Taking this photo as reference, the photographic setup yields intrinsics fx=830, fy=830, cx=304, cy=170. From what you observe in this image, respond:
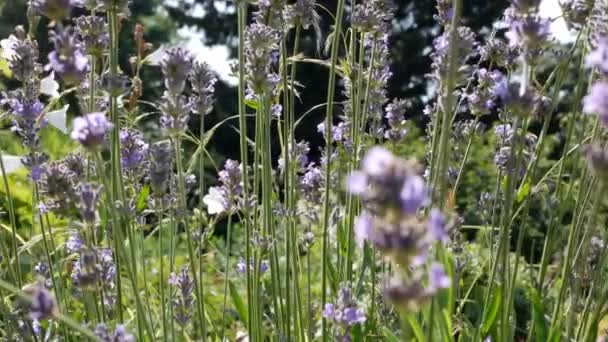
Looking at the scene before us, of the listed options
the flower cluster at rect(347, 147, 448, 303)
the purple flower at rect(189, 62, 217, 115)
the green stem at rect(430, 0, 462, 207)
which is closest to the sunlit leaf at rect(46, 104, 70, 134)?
the purple flower at rect(189, 62, 217, 115)

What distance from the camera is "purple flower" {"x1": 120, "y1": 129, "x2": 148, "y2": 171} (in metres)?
1.69

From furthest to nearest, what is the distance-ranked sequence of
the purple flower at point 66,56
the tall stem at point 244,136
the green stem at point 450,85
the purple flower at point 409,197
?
the tall stem at point 244,136
the purple flower at point 66,56
the green stem at point 450,85
the purple flower at point 409,197

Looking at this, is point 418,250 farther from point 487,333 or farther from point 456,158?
point 456,158

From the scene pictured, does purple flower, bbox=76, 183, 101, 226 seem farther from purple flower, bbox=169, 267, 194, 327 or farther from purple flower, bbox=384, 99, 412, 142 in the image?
purple flower, bbox=384, 99, 412, 142

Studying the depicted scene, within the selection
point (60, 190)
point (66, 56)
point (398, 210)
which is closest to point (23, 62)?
point (60, 190)

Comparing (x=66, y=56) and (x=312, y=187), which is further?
(x=312, y=187)

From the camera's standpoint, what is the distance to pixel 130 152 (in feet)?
5.60

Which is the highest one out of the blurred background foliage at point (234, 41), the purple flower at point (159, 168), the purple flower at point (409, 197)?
the purple flower at point (409, 197)

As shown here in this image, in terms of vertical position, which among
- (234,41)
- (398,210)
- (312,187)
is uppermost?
(398,210)

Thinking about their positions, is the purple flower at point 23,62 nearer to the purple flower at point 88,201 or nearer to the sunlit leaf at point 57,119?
the sunlit leaf at point 57,119

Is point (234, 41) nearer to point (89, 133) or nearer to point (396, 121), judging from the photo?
point (396, 121)

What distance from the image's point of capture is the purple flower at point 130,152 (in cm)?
169

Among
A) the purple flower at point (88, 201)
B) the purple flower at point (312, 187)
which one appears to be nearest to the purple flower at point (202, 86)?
the purple flower at point (312, 187)

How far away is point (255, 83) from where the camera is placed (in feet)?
4.91
